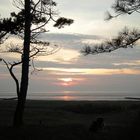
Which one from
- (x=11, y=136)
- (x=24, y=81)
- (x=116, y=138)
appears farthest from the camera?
(x=24, y=81)

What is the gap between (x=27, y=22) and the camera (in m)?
20.7

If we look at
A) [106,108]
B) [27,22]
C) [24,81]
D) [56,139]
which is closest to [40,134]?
[56,139]

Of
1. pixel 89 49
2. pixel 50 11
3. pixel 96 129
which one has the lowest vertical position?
pixel 96 129

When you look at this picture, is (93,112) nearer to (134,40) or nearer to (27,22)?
(27,22)

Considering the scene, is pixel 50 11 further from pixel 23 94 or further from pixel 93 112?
pixel 93 112

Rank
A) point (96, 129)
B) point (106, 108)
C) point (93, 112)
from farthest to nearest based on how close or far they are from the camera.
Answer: point (106, 108) → point (93, 112) → point (96, 129)

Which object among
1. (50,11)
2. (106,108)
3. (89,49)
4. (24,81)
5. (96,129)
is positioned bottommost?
(106,108)

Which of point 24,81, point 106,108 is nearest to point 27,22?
point 24,81

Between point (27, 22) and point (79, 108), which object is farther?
point (79, 108)

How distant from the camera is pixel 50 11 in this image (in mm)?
21672

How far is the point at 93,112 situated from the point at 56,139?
22651mm

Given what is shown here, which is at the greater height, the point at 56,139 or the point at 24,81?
the point at 24,81

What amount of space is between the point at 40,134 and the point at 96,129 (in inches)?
130

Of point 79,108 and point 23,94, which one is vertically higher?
point 23,94
